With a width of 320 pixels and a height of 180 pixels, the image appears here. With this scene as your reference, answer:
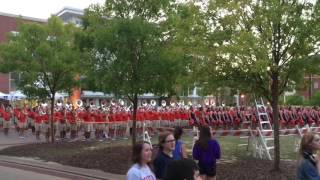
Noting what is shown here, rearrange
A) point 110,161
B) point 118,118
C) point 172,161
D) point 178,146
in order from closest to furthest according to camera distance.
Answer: point 172,161, point 178,146, point 110,161, point 118,118

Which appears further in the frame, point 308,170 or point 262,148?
point 262,148

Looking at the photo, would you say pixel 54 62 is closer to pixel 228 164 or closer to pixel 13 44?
pixel 13 44

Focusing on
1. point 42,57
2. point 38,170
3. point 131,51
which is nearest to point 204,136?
point 131,51

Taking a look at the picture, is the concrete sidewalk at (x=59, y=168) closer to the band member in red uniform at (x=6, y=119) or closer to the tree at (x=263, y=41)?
the tree at (x=263, y=41)

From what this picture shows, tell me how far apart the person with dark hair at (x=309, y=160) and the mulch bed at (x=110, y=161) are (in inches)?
266

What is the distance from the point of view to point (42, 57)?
2284cm

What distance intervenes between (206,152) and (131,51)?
25.5ft

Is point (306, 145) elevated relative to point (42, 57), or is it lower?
lower

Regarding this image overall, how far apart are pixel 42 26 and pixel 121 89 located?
7.72 m

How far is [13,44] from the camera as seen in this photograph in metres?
22.7

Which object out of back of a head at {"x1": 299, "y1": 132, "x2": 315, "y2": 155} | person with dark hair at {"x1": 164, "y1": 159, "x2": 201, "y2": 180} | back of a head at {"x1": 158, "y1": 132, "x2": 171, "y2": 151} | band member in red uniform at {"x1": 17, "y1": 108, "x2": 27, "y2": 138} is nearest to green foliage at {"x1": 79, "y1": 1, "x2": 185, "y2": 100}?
back of a head at {"x1": 158, "y1": 132, "x2": 171, "y2": 151}

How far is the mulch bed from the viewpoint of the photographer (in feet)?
43.7

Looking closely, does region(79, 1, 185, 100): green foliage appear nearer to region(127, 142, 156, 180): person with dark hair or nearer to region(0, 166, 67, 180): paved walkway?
region(0, 166, 67, 180): paved walkway

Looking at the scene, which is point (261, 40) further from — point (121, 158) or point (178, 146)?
point (121, 158)
